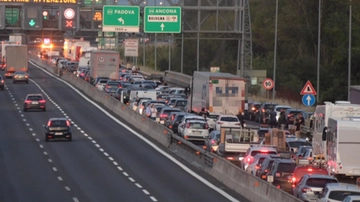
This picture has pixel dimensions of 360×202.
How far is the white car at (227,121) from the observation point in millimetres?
49875

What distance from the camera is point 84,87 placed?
264ft

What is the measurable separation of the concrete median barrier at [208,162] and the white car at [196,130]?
1343 millimetres

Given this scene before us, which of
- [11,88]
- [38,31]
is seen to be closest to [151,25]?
[38,31]

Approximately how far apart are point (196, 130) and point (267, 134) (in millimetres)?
6980

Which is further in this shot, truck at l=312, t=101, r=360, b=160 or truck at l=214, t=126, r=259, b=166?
truck at l=214, t=126, r=259, b=166

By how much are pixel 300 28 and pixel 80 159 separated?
6420 centimetres

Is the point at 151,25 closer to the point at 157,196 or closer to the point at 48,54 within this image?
the point at 157,196

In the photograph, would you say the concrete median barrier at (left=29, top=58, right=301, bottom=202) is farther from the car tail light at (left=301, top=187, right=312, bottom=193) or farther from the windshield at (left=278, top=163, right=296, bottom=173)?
the windshield at (left=278, top=163, right=296, bottom=173)

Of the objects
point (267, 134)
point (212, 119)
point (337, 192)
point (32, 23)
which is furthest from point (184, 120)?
point (32, 23)

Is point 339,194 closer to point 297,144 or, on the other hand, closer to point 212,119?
point 297,144

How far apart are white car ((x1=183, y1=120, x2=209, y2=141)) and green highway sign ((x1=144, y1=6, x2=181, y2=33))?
949 inches

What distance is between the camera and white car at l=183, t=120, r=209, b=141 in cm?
4856

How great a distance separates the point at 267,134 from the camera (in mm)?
42219

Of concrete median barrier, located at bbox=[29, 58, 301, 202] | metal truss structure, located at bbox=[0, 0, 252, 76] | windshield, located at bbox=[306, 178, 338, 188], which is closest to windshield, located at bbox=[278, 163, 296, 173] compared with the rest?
concrete median barrier, located at bbox=[29, 58, 301, 202]
